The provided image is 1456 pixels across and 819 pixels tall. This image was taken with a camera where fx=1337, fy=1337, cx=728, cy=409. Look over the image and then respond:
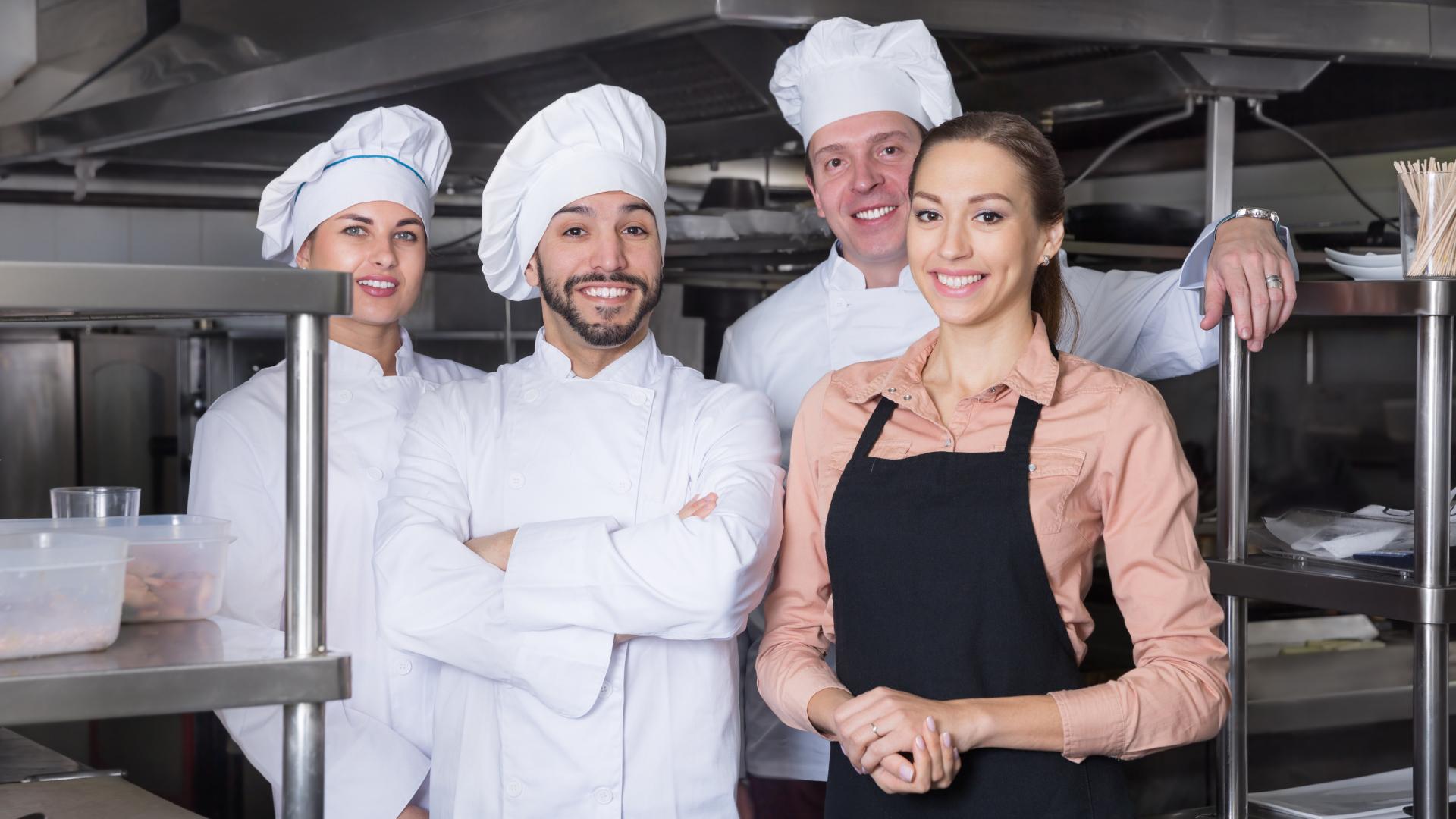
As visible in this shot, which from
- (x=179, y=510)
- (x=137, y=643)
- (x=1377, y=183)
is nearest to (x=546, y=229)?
(x=137, y=643)

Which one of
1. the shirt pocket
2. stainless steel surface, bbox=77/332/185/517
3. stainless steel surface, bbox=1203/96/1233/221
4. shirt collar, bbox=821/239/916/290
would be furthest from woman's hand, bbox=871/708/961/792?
stainless steel surface, bbox=77/332/185/517

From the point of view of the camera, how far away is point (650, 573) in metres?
1.38

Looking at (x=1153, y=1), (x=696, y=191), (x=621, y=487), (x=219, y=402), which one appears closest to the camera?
(x=621, y=487)

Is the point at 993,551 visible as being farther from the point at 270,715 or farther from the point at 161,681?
the point at 270,715

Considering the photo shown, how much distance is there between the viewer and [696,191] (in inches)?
176

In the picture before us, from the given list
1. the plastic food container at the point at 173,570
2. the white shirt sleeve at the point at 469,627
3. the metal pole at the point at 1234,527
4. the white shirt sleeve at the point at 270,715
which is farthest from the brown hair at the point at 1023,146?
the white shirt sleeve at the point at 270,715

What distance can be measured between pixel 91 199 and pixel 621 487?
3318 mm

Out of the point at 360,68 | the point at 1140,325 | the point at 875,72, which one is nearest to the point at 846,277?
the point at 875,72

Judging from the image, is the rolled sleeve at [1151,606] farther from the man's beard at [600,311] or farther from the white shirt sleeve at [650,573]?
the man's beard at [600,311]

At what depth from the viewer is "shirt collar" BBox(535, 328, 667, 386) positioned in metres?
1.62

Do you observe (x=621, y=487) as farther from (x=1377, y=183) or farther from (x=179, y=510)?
→ (x=1377, y=183)

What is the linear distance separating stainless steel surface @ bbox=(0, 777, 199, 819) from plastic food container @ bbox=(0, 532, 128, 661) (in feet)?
1.61

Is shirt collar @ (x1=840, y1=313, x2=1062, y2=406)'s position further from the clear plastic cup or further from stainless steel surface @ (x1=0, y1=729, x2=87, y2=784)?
stainless steel surface @ (x1=0, y1=729, x2=87, y2=784)

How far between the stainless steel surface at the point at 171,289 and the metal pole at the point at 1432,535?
3.47ft
